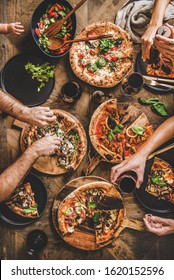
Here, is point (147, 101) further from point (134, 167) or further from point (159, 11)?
point (159, 11)

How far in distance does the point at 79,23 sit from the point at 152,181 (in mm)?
1862

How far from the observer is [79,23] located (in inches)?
157

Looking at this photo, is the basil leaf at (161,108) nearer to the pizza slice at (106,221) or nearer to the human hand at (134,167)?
the human hand at (134,167)

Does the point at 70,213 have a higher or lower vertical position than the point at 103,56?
lower

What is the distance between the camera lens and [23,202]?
3.83 meters

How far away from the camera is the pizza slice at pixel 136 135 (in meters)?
3.82

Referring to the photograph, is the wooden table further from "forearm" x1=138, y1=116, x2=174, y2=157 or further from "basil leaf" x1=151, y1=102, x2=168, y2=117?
"forearm" x1=138, y1=116, x2=174, y2=157

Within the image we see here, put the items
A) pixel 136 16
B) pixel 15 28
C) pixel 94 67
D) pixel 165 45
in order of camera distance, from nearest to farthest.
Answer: pixel 165 45 → pixel 15 28 → pixel 94 67 → pixel 136 16

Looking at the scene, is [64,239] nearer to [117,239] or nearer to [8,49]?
[117,239]

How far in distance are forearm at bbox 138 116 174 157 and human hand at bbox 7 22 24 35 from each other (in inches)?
67.8

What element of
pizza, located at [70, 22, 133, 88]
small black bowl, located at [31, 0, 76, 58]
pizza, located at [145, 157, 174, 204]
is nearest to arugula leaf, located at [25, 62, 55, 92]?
small black bowl, located at [31, 0, 76, 58]

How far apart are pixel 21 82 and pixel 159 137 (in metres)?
1.53

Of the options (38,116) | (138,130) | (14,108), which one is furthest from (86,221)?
(14,108)
